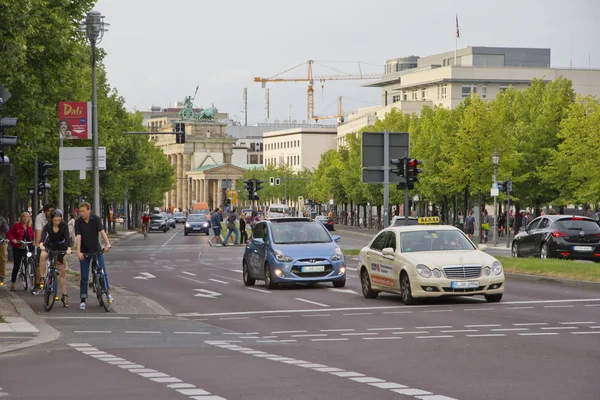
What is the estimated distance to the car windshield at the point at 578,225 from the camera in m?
40.1

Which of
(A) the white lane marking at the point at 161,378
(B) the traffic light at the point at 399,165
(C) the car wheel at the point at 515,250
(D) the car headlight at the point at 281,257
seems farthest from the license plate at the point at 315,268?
(C) the car wheel at the point at 515,250

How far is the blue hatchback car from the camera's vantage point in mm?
29609

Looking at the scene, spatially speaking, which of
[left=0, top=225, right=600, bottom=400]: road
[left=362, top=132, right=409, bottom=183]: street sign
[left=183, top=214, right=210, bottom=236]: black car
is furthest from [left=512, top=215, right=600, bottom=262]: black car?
[left=183, top=214, right=210, bottom=236]: black car

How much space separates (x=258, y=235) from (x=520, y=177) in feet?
158

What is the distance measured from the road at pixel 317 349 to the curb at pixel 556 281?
517mm

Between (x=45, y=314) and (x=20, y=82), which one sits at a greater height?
(x=20, y=82)

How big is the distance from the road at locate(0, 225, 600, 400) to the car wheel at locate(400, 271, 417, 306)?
0.20 m

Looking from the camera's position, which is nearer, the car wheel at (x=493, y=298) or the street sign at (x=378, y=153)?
the car wheel at (x=493, y=298)

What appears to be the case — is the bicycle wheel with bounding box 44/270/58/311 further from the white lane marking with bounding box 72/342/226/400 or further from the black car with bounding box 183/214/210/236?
the black car with bounding box 183/214/210/236

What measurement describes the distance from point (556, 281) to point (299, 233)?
5.88 metres

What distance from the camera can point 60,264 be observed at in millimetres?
23844

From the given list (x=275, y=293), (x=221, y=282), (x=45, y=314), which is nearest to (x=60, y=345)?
(x=45, y=314)

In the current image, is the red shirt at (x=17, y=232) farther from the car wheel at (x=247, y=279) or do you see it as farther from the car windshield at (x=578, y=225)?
the car windshield at (x=578, y=225)

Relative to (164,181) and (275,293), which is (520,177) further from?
(164,181)
